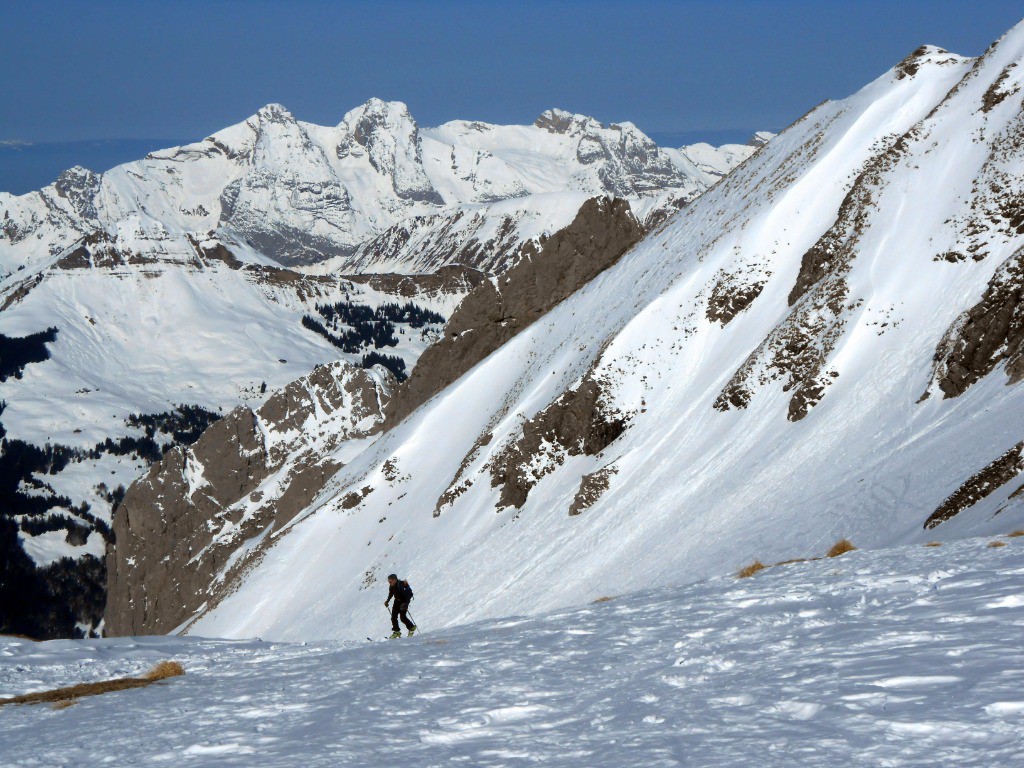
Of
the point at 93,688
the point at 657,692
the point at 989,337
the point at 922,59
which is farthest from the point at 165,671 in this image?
the point at 922,59

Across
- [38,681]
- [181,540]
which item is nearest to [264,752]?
[38,681]

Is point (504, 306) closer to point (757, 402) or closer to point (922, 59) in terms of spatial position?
point (922, 59)

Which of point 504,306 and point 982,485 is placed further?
point 504,306

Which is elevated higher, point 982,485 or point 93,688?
point 982,485

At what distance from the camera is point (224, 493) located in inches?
6142

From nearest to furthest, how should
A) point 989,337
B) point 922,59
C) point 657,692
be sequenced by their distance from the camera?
point 657,692 < point 989,337 < point 922,59

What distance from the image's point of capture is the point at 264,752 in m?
12.3

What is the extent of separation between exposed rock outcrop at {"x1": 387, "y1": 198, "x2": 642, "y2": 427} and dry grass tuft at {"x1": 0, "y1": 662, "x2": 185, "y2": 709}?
93.7 metres

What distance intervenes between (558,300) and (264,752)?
10021cm

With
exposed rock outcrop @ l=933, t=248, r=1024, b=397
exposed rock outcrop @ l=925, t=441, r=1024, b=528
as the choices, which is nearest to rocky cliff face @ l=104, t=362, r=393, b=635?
exposed rock outcrop @ l=933, t=248, r=1024, b=397

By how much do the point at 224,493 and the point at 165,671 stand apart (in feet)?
463

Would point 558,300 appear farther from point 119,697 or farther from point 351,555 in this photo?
point 119,697

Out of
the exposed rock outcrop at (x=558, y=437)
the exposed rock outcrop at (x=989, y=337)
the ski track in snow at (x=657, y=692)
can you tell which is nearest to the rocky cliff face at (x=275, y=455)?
the exposed rock outcrop at (x=558, y=437)

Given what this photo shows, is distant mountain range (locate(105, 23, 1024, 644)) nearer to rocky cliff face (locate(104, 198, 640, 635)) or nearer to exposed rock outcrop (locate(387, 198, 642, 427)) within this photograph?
rocky cliff face (locate(104, 198, 640, 635))
